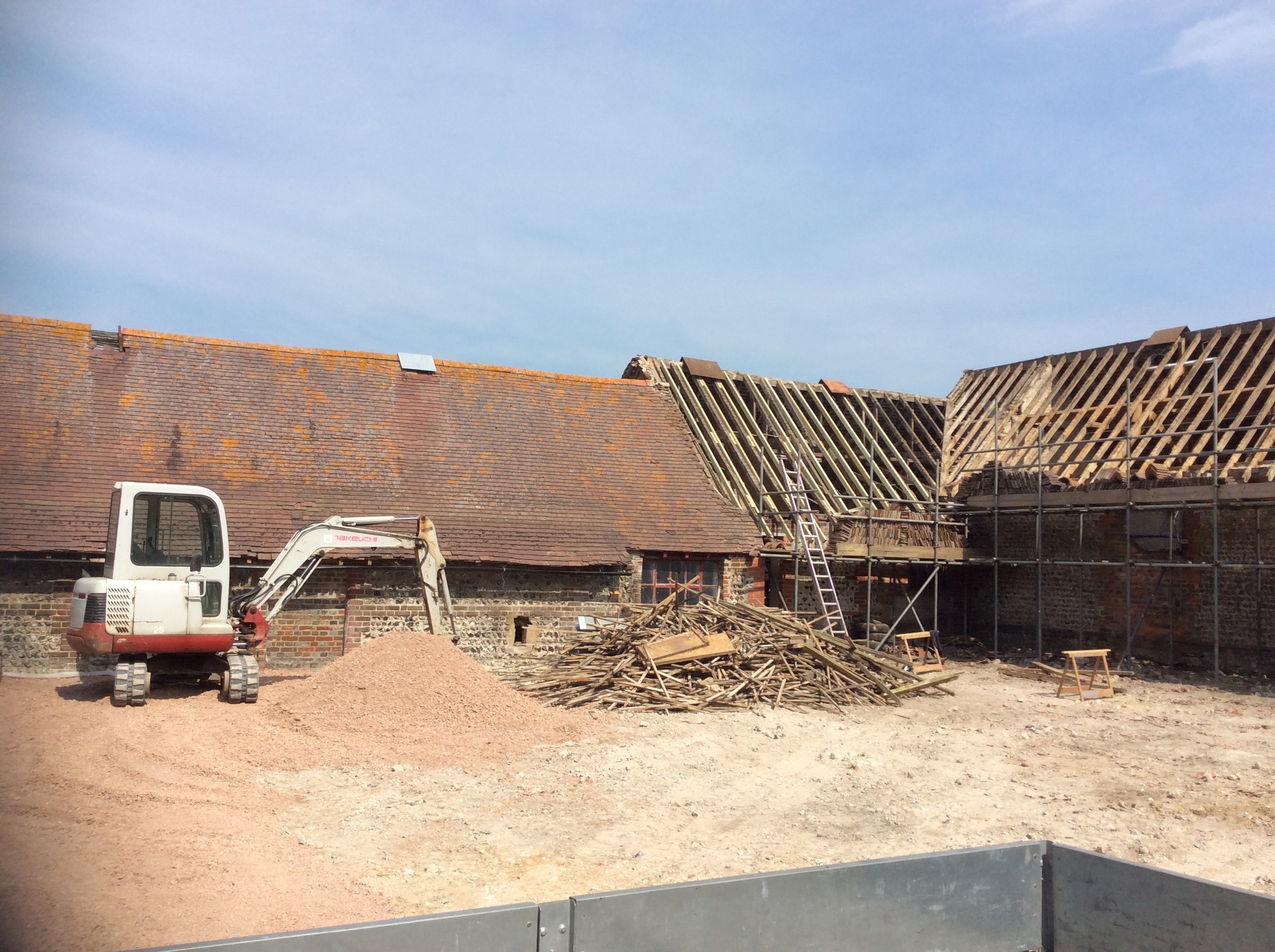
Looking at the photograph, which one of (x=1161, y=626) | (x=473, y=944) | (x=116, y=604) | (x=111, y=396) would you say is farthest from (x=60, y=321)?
(x=1161, y=626)

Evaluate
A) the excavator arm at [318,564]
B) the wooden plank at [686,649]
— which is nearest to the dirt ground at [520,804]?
the excavator arm at [318,564]

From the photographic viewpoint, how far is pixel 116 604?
470 inches

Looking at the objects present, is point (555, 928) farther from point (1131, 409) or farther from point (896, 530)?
point (1131, 409)

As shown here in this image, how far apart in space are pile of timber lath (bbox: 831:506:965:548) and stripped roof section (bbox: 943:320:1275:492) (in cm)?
120

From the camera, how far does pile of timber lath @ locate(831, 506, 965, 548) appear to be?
842 inches

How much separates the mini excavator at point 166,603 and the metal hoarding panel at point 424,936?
833cm

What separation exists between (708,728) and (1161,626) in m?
11.2

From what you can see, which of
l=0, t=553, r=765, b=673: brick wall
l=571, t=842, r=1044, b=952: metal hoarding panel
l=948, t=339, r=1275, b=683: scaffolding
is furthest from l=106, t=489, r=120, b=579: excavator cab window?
l=948, t=339, r=1275, b=683: scaffolding

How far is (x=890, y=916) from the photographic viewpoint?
5.70 meters

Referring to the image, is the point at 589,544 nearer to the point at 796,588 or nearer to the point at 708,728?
the point at 796,588

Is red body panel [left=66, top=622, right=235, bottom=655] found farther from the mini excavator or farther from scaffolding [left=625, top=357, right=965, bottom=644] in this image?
scaffolding [left=625, top=357, right=965, bottom=644]

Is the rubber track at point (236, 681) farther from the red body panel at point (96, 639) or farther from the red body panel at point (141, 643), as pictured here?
the red body panel at point (96, 639)

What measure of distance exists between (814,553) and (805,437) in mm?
4061

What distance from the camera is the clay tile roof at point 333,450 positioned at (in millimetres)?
16766
